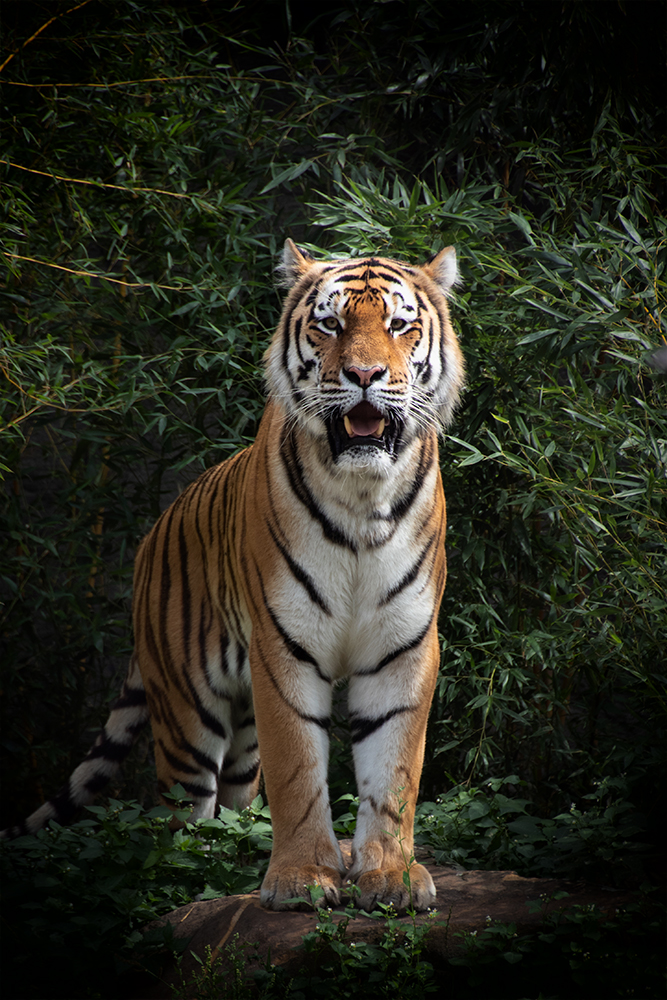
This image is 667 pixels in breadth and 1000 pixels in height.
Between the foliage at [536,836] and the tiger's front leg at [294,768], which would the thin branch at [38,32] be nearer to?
the tiger's front leg at [294,768]

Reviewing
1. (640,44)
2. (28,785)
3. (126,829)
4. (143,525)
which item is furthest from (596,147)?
(28,785)

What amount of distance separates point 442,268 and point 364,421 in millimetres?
550

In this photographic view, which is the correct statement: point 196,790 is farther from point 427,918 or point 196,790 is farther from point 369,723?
point 427,918

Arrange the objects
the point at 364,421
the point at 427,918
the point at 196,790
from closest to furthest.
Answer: the point at 427,918, the point at 364,421, the point at 196,790

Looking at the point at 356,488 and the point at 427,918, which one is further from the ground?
the point at 356,488

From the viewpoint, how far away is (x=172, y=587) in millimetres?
2883

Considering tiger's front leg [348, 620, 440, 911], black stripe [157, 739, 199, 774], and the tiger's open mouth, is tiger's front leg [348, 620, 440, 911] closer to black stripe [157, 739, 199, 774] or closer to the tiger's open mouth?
the tiger's open mouth

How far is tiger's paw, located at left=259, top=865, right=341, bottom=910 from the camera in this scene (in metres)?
1.97

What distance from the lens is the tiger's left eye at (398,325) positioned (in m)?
2.16

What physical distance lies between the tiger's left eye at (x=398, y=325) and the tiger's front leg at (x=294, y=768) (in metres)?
0.74

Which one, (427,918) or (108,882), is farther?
(108,882)

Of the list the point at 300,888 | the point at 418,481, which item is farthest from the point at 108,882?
the point at 418,481

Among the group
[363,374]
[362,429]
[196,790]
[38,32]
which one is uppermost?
[38,32]

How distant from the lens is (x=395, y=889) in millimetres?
1985
